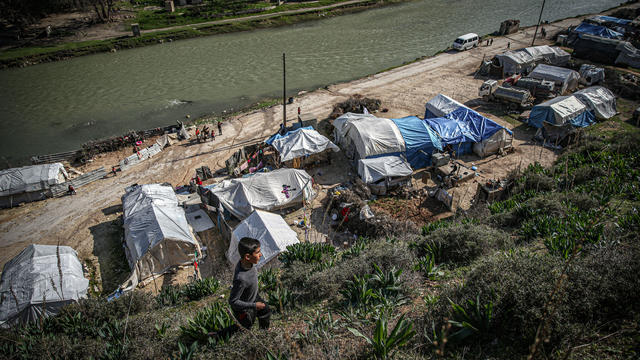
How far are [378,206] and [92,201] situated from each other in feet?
46.2

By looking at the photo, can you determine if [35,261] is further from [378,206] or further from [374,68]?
[374,68]

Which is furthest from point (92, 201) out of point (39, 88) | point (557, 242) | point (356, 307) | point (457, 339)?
point (39, 88)

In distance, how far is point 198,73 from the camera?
33125 mm

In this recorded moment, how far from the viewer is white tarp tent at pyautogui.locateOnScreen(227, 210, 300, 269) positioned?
1154cm

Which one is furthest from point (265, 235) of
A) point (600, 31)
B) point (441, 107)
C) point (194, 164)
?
point (600, 31)

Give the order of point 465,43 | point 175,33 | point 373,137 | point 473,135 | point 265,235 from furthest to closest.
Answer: point 175,33
point 465,43
point 473,135
point 373,137
point 265,235

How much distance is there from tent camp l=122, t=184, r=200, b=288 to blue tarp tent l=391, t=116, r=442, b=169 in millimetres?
11139

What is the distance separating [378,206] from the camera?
1482 centimetres

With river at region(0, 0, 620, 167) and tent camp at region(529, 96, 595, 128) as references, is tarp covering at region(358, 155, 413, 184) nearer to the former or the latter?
tent camp at region(529, 96, 595, 128)

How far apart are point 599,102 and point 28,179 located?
105ft

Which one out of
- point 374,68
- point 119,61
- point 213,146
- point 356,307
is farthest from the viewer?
point 119,61

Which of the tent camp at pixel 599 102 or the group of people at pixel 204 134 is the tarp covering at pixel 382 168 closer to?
the group of people at pixel 204 134

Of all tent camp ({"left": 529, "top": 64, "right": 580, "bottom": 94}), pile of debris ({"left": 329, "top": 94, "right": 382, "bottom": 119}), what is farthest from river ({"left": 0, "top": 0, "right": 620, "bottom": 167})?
tent camp ({"left": 529, "top": 64, "right": 580, "bottom": 94})

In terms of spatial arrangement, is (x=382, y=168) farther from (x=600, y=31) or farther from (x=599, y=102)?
(x=600, y=31)
